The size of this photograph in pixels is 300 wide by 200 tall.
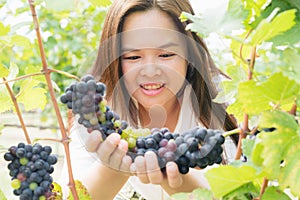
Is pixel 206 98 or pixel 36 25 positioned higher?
pixel 36 25

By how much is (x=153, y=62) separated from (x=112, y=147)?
239 mm

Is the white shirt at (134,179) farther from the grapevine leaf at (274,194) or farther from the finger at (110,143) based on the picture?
the grapevine leaf at (274,194)

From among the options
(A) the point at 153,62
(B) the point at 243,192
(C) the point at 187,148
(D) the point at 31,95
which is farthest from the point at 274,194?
(D) the point at 31,95

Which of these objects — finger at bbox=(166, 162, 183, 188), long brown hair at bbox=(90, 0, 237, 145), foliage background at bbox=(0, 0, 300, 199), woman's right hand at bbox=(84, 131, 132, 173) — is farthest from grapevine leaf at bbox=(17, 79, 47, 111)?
finger at bbox=(166, 162, 183, 188)

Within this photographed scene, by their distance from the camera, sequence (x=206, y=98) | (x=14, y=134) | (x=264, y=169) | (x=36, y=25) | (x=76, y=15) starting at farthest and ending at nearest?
(x=14, y=134) → (x=76, y=15) → (x=206, y=98) → (x=36, y=25) → (x=264, y=169)

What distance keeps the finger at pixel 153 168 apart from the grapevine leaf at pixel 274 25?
226mm

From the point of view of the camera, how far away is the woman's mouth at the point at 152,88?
947 millimetres

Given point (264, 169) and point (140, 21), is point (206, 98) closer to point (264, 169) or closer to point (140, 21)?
point (140, 21)

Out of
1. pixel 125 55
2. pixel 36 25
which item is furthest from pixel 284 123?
pixel 125 55

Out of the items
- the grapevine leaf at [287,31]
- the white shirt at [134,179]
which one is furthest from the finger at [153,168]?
the grapevine leaf at [287,31]

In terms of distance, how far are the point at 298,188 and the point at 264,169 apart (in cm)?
4

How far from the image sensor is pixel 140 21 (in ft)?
3.78

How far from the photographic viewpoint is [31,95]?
90 cm

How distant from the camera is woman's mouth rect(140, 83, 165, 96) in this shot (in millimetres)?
947
